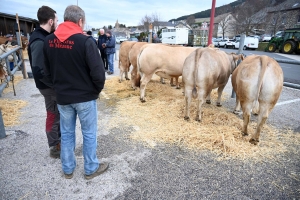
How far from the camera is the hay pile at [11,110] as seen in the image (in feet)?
13.4

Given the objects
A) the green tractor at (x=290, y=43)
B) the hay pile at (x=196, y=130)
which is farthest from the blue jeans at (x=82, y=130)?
the green tractor at (x=290, y=43)

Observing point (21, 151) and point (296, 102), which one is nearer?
point (21, 151)

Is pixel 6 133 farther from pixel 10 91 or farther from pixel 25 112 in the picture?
pixel 10 91

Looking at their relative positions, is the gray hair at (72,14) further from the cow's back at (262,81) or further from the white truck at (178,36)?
the white truck at (178,36)

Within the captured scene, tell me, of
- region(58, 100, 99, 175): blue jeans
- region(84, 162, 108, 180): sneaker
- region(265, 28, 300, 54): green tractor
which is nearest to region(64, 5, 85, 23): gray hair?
region(58, 100, 99, 175): blue jeans

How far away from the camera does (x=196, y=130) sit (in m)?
3.76

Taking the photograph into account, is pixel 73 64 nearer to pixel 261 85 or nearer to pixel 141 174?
pixel 141 174

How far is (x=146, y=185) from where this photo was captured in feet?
7.95

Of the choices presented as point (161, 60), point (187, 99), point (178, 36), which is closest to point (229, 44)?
point (178, 36)

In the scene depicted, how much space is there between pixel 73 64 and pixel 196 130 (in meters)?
2.62

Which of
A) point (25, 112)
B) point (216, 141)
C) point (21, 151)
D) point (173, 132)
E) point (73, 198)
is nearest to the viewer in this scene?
point (73, 198)

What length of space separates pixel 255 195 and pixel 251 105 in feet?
4.71

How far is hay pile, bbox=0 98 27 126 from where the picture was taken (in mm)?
4069

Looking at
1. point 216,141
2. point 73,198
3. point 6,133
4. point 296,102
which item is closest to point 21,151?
point 6,133
